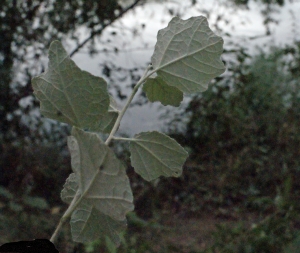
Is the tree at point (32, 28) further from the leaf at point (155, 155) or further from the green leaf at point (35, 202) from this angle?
the leaf at point (155, 155)

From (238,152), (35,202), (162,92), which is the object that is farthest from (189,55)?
(238,152)

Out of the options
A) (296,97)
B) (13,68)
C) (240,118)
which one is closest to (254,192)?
(240,118)

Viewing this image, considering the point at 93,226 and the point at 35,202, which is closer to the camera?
the point at 93,226

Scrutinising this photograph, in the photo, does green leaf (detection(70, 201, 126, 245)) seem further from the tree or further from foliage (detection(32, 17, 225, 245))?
the tree

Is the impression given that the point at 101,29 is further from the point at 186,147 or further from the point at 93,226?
the point at 93,226

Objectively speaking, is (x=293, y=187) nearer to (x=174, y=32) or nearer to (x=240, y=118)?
(x=240, y=118)

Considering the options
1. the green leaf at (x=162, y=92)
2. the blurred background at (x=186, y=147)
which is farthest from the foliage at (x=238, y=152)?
the green leaf at (x=162, y=92)
